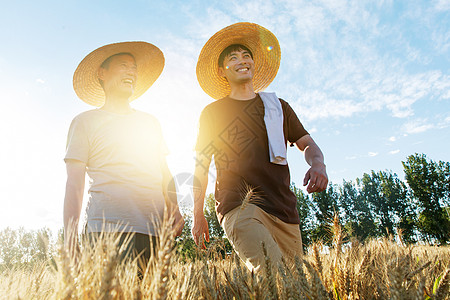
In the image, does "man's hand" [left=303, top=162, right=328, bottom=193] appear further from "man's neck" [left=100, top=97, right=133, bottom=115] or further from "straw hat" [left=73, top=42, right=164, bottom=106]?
"straw hat" [left=73, top=42, right=164, bottom=106]

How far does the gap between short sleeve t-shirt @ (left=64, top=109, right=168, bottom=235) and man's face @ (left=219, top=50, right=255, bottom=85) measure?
1275 millimetres

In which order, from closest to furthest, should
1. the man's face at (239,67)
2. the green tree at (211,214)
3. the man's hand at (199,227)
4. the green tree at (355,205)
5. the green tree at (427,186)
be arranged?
the man's hand at (199,227)
the man's face at (239,67)
the green tree at (211,214)
the green tree at (427,186)
the green tree at (355,205)

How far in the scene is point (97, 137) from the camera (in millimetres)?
2646

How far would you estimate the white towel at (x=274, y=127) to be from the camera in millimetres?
3068

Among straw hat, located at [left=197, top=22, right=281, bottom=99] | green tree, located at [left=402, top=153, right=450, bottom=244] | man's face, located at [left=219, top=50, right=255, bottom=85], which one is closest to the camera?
man's face, located at [left=219, top=50, right=255, bottom=85]

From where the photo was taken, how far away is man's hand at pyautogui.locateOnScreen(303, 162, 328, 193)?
2.62 m

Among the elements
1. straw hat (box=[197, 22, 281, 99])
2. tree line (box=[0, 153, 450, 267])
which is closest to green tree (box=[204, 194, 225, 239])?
tree line (box=[0, 153, 450, 267])

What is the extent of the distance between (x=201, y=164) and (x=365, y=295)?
6.68 ft

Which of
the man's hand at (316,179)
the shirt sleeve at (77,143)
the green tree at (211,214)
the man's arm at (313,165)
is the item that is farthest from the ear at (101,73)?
the green tree at (211,214)

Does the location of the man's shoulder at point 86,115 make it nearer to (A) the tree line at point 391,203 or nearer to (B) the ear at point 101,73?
(B) the ear at point 101,73

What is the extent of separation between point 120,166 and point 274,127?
1.62 m

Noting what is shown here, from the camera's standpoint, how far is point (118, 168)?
8.31ft

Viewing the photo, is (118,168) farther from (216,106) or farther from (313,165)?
(313,165)

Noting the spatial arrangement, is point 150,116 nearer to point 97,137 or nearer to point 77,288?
point 97,137
